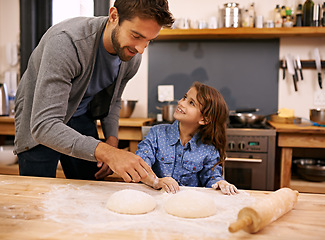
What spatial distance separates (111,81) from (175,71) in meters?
1.83

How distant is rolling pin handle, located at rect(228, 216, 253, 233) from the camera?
81cm

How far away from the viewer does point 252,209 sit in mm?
877

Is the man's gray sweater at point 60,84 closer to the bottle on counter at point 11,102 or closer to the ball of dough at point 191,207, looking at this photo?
the ball of dough at point 191,207

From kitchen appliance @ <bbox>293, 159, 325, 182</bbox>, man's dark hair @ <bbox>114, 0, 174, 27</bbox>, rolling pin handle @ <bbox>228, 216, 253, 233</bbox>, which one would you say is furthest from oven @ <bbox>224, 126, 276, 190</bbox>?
rolling pin handle @ <bbox>228, 216, 253, 233</bbox>

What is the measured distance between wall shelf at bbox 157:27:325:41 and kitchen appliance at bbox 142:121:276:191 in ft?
2.89

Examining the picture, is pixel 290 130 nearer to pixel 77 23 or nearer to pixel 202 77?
pixel 202 77

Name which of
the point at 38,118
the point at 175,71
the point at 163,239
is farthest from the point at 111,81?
the point at 175,71

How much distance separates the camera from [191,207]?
1.00m

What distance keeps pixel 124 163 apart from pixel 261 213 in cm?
47

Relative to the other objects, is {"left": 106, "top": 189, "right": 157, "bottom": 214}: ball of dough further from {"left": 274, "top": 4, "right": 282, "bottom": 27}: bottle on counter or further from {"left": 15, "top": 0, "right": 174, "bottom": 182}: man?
{"left": 274, "top": 4, "right": 282, "bottom": 27}: bottle on counter

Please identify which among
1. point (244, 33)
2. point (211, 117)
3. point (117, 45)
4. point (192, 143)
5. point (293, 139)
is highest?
point (244, 33)

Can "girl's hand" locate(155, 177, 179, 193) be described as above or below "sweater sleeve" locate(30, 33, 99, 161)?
below

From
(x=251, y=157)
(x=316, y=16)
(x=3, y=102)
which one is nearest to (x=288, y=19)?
(x=316, y=16)

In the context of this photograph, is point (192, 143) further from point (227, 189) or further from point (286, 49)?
point (286, 49)
